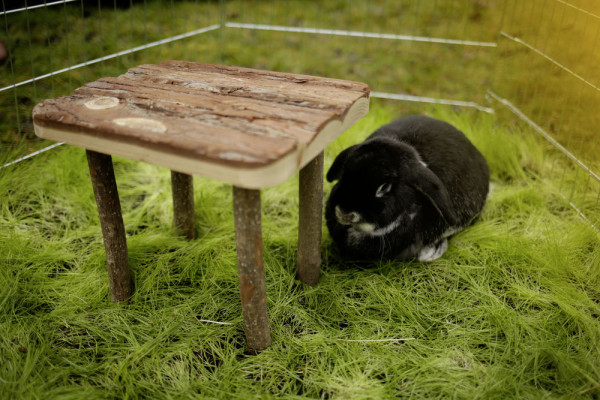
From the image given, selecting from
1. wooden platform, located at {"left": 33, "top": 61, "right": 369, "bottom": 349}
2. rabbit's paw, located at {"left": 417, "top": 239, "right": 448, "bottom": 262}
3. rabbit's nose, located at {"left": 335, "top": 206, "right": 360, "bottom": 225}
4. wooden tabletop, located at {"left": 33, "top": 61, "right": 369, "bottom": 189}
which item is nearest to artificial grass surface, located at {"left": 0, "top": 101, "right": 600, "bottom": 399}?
rabbit's paw, located at {"left": 417, "top": 239, "right": 448, "bottom": 262}

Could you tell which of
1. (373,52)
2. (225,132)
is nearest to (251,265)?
(225,132)

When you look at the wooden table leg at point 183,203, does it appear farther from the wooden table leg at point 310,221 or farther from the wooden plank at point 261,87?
the wooden table leg at point 310,221

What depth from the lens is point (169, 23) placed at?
497 centimetres

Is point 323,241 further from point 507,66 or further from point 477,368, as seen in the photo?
point 507,66

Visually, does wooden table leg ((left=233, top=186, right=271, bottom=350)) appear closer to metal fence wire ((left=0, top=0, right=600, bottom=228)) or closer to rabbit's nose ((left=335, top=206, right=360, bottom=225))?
rabbit's nose ((left=335, top=206, right=360, bottom=225))

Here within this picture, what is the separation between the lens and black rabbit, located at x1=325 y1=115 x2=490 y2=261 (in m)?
2.03

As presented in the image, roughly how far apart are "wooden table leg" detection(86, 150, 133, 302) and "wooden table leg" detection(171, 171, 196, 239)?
14.3 inches

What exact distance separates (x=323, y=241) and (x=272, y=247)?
0.80 ft

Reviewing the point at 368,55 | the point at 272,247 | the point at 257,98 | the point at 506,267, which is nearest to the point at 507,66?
the point at 368,55

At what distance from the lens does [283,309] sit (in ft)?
6.91

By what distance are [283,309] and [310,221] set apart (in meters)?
0.36

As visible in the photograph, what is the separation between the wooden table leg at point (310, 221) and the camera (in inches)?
79.7

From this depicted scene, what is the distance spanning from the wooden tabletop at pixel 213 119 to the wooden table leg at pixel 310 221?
268 millimetres

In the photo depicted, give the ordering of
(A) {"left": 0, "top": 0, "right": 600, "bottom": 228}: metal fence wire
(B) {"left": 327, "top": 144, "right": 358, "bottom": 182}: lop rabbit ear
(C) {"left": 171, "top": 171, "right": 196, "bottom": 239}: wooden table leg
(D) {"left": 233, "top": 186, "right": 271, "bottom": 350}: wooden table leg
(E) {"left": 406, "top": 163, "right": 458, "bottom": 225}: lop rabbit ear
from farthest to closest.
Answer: (A) {"left": 0, "top": 0, "right": 600, "bottom": 228}: metal fence wire, (C) {"left": 171, "top": 171, "right": 196, "bottom": 239}: wooden table leg, (B) {"left": 327, "top": 144, "right": 358, "bottom": 182}: lop rabbit ear, (E) {"left": 406, "top": 163, "right": 458, "bottom": 225}: lop rabbit ear, (D) {"left": 233, "top": 186, "right": 271, "bottom": 350}: wooden table leg
